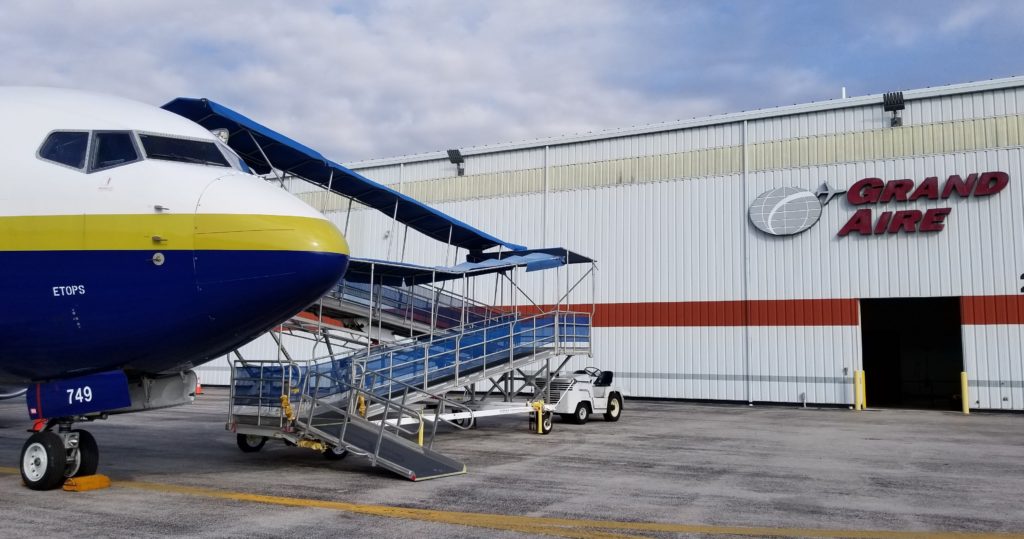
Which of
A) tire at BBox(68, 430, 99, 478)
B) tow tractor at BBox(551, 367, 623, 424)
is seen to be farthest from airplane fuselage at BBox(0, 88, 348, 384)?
tow tractor at BBox(551, 367, 623, 424)

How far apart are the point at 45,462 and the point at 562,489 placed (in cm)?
640

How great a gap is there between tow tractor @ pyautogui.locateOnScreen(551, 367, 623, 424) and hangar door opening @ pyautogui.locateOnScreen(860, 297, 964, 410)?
21287 millimetres

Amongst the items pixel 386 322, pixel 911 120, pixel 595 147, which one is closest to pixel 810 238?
pixel 911 120

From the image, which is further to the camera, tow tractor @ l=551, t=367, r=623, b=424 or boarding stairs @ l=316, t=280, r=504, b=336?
tow tractor @ l=551, t=367, r=623, b=424

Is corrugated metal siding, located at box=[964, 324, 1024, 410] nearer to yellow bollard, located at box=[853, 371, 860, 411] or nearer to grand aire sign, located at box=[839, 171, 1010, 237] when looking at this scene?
yellow bollard, located at box=[853, 371, 860, 411]

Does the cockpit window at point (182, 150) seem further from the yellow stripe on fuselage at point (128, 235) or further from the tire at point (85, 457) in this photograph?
the tire at point (85, 457)

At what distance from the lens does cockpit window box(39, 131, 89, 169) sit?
27.7 feet

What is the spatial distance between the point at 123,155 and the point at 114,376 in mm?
2535

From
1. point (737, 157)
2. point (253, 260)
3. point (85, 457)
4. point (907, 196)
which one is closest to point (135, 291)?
point (253, 260)

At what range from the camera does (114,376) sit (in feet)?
28.7

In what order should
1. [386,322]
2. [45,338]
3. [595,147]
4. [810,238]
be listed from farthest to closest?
[595,147]
[810,238]
[386,322]
[45,338]

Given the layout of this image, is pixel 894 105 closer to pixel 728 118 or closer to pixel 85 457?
pixel 728 118

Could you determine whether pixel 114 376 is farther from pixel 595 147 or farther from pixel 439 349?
pixel 595 147

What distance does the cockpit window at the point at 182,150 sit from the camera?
28.5 ft
